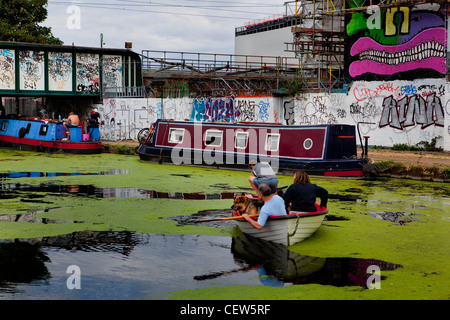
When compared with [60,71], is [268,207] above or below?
below

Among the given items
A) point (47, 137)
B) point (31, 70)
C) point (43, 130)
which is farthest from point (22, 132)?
point (31, 70)

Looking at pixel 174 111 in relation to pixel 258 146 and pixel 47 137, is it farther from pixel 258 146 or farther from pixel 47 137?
pixel 258 146

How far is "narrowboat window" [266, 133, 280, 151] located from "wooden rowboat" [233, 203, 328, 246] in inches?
330

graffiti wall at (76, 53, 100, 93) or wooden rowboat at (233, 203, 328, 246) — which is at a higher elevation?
graffiti wall at (76, 53, 100, 93)

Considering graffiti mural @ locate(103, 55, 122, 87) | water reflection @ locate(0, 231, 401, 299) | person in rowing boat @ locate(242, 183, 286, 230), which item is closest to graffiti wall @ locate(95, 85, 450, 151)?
graffiti mural @ locate(103, 55, 122, 87)

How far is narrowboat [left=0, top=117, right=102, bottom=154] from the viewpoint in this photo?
2223 centimetres

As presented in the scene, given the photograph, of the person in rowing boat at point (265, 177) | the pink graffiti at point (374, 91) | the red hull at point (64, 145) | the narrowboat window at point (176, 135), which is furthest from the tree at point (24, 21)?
the person in rowing boat at point (265, 177)

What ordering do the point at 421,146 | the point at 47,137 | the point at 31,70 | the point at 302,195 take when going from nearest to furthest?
the point at 302,195 < the point at 421,146 < the point at 47,137 < the point at 31,70

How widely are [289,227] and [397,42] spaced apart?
15.0 meters

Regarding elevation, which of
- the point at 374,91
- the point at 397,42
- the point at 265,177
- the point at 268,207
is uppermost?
the point at 397,42

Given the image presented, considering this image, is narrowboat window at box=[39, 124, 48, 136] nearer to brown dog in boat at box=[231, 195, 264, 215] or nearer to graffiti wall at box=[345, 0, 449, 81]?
graffiti wall at box=[345, 0, 449, 81]

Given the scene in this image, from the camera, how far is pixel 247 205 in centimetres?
908

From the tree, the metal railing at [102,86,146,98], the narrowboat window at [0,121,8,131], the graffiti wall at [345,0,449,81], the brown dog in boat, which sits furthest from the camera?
the tree

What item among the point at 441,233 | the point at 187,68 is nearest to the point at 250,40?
the point at 187,68
